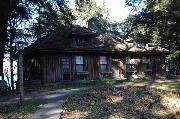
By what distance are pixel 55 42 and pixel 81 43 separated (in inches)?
118

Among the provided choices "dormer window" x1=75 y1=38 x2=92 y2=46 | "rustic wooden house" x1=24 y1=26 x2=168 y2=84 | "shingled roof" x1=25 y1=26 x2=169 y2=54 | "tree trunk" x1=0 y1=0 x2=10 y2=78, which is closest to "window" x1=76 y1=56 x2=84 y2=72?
"rustic wooden house" x1=24 y1=26 x2=168 y2=84

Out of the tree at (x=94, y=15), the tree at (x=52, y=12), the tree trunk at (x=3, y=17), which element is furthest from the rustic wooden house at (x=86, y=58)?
the tree at (x=94, y=15)

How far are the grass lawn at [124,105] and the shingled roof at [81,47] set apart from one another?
10.5 metres

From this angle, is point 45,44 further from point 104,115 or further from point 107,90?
point 104,115

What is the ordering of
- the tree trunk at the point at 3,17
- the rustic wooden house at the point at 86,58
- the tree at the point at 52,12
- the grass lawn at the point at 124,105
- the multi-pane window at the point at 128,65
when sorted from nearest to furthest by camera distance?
the grass lawn at the point at 124,105
the tree trunk at the point at 3,17
the tree at the point at 52,12
the rustic wooden house at the point at 86,58
the multi-pane window at the point at 128,65

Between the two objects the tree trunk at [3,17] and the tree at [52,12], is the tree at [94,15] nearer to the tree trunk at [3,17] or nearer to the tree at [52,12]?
the tree at [52,12]

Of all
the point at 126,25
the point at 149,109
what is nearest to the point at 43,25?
the point at 149,109

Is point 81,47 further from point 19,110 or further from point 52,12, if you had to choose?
point 19,110

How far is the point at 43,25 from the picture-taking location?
94.4ft

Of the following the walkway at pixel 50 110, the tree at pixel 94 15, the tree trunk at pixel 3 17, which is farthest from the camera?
the tree at pixel 94 15

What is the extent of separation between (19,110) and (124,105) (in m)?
5.59

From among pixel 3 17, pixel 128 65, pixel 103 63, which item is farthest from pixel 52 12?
pixel 128 65

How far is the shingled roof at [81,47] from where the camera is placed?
2778 centimetres

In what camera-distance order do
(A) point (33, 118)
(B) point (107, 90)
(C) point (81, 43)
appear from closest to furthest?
(A) point (33, 118) → (B) point (107, 90) → (C) point (81, 43)
